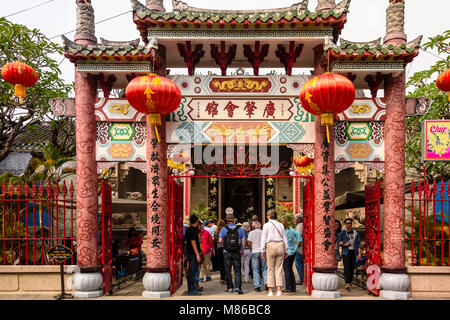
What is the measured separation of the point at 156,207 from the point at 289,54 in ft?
13.3

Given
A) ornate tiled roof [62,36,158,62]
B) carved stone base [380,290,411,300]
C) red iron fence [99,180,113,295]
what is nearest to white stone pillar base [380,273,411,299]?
carved stone base [380,290,411,300]

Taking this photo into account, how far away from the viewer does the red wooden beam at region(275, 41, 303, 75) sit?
8.29 metres

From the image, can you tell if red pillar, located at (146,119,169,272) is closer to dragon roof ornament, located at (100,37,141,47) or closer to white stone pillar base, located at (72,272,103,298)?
white stone pillar base, located at (72,272,103,298)

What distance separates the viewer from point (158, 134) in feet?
25.8

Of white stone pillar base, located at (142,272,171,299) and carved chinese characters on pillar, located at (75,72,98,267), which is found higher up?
carved chinese characters on pillar, located at (75,72,98,267)

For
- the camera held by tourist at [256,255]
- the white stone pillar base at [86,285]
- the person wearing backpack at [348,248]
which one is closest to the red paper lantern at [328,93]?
the person wearing backpack at [348,248]

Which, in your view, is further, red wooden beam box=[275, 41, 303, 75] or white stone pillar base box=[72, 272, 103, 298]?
red wooden beam box=[275, 41, 303, 75]

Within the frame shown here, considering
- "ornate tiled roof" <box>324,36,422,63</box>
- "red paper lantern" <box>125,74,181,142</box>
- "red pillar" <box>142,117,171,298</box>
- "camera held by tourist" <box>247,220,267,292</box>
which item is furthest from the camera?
"camera held by tourist" <box>247,220,267,292</box>

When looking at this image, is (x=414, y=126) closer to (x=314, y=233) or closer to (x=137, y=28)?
(x=314, y=233)

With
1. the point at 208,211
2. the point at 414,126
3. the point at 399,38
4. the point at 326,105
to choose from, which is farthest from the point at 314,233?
the point at 208,211

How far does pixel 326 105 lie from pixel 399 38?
8.03 feet

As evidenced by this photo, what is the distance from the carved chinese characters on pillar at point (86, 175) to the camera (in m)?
7.96

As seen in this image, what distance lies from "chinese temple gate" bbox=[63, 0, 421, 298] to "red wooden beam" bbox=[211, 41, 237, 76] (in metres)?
0.03

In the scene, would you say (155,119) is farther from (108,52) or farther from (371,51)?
(371,51)
